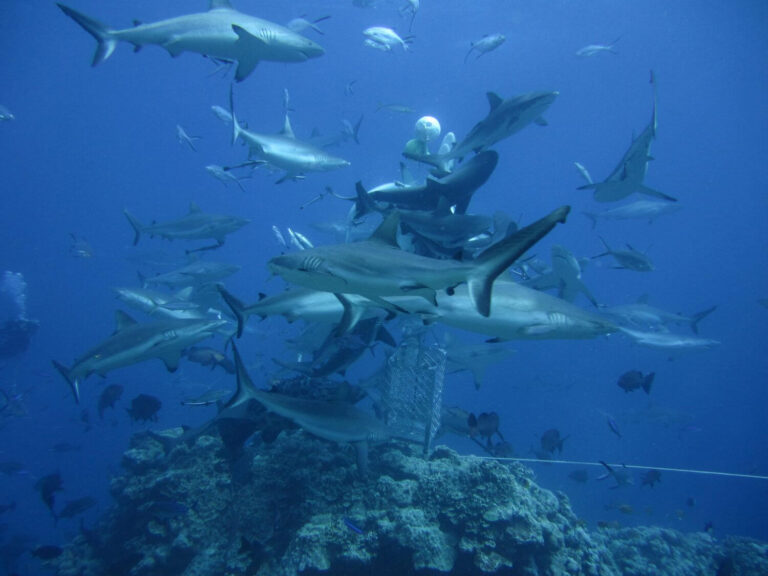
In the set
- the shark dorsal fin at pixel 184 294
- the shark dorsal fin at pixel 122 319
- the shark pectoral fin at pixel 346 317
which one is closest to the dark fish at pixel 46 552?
the shark dorsal fin at pixel 122 319

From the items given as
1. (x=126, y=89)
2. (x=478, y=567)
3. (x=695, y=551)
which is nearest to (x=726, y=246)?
(x=695, y=551)

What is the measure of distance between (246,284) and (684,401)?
100357 millimetres

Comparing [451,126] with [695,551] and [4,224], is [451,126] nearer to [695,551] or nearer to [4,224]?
[695,551]

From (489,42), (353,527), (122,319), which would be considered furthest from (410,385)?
(489,42)

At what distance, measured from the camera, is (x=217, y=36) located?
17.0 ft

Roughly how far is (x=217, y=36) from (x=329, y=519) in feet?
21.8

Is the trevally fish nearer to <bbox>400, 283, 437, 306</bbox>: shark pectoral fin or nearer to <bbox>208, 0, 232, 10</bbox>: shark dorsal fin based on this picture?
<bbox>208, 0, 232, 10</bbox>: shark dorsal fin

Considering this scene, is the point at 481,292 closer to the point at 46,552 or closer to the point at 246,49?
the point at 246,49

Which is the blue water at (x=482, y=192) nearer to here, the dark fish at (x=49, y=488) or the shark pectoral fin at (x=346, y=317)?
the shark pectoral fin at (x=346, y=317)

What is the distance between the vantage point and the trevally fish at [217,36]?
5.13 m

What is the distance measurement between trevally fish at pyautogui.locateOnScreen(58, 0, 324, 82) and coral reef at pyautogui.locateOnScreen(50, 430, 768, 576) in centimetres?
604

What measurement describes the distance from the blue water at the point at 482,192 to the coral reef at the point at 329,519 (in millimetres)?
7868

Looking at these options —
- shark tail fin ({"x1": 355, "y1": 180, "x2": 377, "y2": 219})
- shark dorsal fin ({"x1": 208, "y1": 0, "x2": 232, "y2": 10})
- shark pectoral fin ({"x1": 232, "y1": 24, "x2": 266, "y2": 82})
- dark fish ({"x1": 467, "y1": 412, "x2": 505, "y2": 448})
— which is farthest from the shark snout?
dark fish ({"x1": 467, "y1": 412, "x2": 505, "y2": 448})

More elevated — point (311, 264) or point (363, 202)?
point (363, 202)
